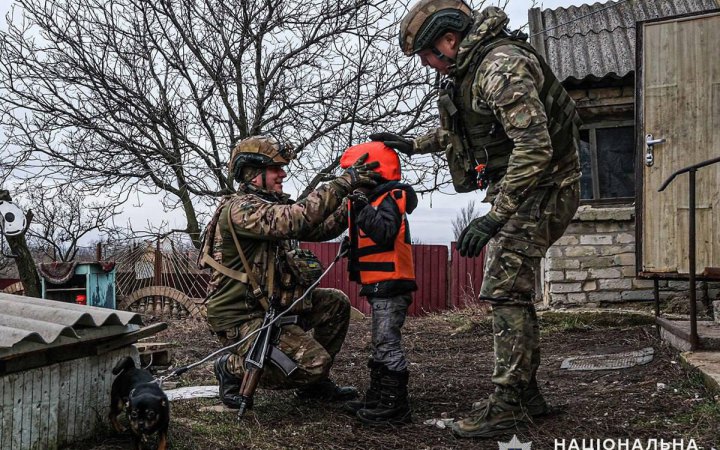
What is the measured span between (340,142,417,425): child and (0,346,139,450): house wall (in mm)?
1459

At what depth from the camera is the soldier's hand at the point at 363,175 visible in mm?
3910

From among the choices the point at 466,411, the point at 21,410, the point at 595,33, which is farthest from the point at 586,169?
the point at 21,410

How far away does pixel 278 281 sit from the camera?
4.31 metres

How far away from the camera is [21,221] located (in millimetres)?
8305

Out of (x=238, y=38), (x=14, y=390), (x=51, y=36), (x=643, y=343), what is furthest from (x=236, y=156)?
(x=51, y=36)

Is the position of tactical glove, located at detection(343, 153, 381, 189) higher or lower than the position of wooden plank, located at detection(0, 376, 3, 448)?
higher

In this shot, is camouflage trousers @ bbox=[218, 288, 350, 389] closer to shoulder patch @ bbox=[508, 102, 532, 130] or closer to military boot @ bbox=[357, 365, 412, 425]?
military boot @ bbox=[357, 365, 412, 425]

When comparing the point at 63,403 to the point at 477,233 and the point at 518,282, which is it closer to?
the point at 477,233

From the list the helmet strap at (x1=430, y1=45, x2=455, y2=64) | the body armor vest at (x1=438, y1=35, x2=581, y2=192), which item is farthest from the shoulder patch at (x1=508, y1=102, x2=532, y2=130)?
the helmet strap at (x1=430, y1=45, x2=455, y2=64)

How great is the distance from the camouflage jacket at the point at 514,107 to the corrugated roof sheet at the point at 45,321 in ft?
7.16

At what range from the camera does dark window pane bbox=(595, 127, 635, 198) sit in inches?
317

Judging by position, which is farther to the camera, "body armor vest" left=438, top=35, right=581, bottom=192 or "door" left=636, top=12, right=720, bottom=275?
"door" left=636, top=12, right=720, bottom=275

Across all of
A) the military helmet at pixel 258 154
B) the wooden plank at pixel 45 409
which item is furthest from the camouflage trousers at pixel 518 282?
the wooden plank at pixel 45 409

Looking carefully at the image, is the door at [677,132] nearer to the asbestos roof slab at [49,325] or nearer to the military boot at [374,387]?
the military boot at [374,387]
